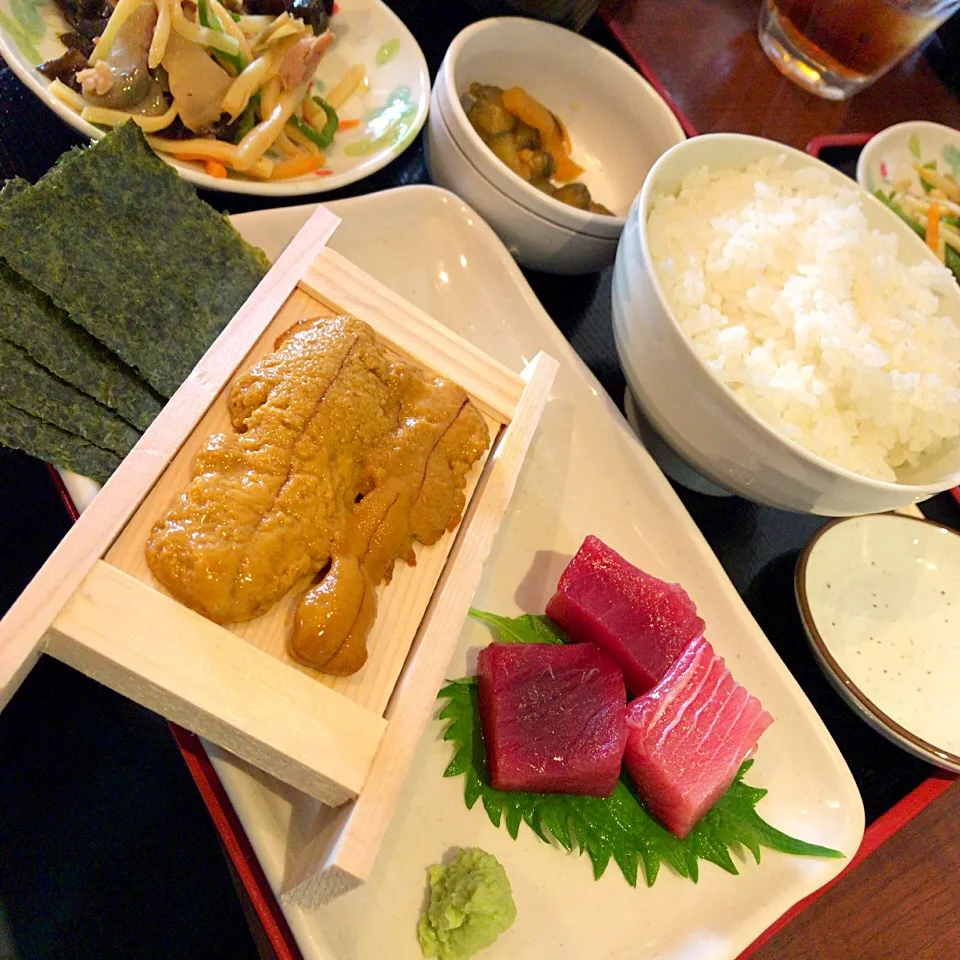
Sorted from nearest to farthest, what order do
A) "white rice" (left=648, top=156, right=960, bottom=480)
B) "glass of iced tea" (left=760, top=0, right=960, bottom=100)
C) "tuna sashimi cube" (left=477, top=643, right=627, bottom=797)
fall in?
"tuna sashimi cube" (left=477, top=643, right=627, bottom=797), "white rice" (left=648, top=156, right=960, bottom=480), "glass of iced tea" (left=760, top=0, right=960, bottom=100)

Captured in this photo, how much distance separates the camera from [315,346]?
127cm

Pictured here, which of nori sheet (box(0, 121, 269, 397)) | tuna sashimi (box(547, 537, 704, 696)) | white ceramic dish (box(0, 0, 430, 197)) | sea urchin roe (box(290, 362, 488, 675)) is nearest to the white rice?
tuna sashimi (box(547, 537, 704, 696))

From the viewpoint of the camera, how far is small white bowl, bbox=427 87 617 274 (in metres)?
1.90

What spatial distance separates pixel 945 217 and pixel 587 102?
134 centimetres

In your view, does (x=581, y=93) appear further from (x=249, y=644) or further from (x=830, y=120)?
(x=249, y=644)

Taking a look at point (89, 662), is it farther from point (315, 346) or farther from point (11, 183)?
point (11, 183)

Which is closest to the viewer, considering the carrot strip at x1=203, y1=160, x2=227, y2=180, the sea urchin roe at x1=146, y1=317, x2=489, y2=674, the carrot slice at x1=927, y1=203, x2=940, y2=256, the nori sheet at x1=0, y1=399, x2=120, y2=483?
the sea urchin roe at x1=146, y1=317, x2=489, y2=674

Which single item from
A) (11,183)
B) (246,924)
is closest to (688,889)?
(246,924)


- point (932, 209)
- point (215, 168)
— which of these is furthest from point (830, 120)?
point (215, 168)

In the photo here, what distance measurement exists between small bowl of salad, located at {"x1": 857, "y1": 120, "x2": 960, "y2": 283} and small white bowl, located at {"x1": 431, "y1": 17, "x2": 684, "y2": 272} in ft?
2.73

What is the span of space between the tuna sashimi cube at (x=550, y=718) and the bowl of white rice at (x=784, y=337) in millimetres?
552

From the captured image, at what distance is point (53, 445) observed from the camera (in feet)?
4.06

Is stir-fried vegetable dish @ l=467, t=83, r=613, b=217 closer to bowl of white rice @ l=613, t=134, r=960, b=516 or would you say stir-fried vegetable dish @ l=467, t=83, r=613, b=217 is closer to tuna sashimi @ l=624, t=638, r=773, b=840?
bowl of white rice @ l=613, t=134, r=960, b=516

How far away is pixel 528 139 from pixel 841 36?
4.89 feet
